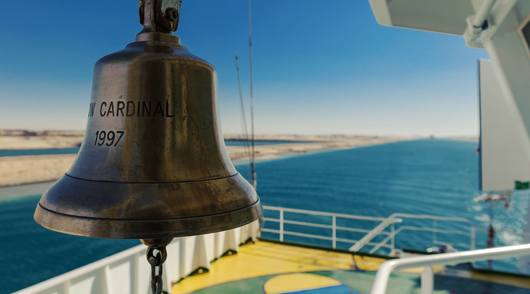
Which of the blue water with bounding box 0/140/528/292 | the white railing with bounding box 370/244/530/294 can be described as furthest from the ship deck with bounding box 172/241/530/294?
the blue water with bounding box 0/140/528/292

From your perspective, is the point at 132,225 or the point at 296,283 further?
the point at 296,283

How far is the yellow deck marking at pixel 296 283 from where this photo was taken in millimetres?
4078

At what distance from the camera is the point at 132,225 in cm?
70

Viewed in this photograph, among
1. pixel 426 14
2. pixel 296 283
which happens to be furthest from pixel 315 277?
pixel 426 14

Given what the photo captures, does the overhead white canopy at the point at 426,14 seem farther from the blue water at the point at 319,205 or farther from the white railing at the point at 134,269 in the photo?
the blue water at the point at 319,205

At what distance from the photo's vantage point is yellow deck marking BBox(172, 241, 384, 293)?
4379 mm

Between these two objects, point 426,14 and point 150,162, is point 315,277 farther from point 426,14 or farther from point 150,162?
point 150,162

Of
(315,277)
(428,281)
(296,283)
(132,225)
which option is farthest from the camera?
(315,277)

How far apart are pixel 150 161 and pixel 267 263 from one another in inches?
171

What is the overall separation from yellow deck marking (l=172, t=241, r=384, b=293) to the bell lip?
12.1 feet

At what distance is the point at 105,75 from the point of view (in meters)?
0.92

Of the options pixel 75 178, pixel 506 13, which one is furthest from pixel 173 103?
pixel 506 13

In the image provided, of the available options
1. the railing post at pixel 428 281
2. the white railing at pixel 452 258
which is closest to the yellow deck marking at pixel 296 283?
the railing post at pixel 428 281

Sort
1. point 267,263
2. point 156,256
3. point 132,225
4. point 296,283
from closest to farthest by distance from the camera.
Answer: point 132,225 → point 156,256 → point 296,283 → point 267,263
